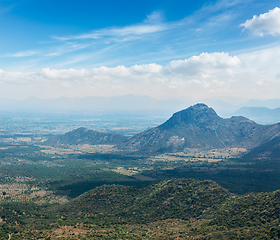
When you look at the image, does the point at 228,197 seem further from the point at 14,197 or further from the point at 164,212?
the point at 14,197

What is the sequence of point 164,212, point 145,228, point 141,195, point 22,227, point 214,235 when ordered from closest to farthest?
point 214,235 → point 22,227 → point 145,228 → point 164,212 → point 141,195

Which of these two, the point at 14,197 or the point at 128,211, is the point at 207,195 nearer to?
the point at 128,211

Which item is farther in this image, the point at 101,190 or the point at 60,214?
the point at 101,190

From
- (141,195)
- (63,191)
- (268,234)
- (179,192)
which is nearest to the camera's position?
(268,234)

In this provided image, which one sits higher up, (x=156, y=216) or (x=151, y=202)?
(x=151, y=202)

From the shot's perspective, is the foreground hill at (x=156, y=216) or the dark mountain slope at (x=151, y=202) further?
the dark mountain slope at (x=151, y=202)

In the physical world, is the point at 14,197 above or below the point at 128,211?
below

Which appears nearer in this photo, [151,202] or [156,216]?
[156,216]

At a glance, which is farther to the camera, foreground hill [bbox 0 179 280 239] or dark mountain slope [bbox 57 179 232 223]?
dark mountain slope [bbox 57 179 232 223]

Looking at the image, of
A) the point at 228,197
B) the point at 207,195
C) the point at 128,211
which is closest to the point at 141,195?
the point at 128,211

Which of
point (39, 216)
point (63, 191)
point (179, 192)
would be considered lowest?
point (63, 191)
